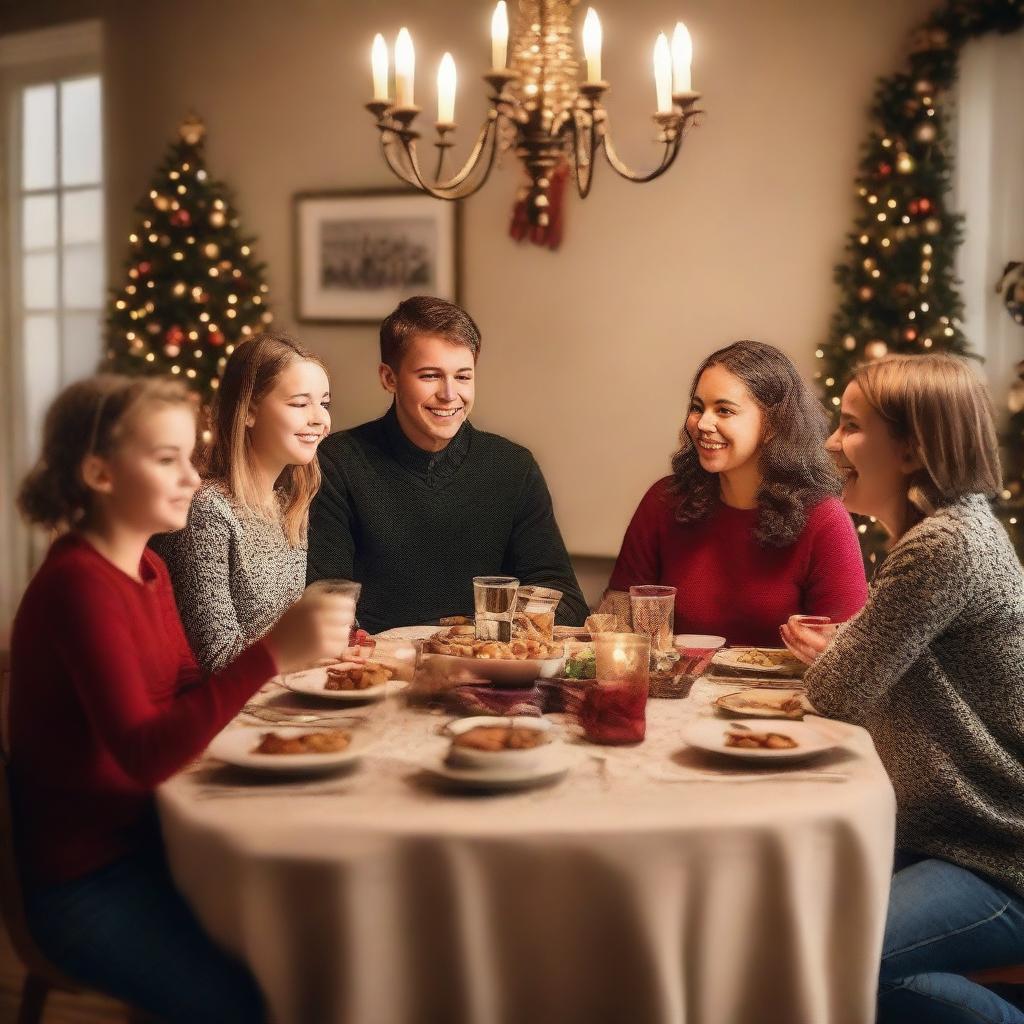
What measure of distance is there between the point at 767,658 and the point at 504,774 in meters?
0.89

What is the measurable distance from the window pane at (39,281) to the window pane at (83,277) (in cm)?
7

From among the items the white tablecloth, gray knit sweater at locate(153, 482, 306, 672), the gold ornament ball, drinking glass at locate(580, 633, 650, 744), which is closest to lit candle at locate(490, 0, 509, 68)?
gray knit sweater at locate(153, 482, 306, 672)

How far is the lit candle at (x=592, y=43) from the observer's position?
8.54 ft

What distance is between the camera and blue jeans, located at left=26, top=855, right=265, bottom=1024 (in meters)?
1.60

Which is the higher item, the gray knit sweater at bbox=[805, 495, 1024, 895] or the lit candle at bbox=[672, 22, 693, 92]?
the lit candle at bbox=[672, 22, 693, 92]

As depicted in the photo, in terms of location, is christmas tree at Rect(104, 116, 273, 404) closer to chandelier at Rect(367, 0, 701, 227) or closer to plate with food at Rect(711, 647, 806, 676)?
chandelier at Rect(367, 0, 701, 227)

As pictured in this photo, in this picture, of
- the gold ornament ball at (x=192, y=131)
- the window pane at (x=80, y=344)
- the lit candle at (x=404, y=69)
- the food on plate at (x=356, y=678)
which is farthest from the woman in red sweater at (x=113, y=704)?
the window pane at (x=80, y=344)

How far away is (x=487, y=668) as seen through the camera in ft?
6.53

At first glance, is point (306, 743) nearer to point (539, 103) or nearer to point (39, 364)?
point (539, 103)

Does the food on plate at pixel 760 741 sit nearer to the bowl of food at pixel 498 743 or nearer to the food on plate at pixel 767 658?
the bowl of food at pixel 498 743

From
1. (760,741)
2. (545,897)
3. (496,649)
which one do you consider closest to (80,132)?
(496,649)

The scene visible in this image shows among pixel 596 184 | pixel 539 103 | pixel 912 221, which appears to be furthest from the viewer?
pixel 596 184

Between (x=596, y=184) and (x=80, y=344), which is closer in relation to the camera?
(x=596, y=184)

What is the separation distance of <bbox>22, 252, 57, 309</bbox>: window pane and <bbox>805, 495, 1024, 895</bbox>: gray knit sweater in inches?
217
